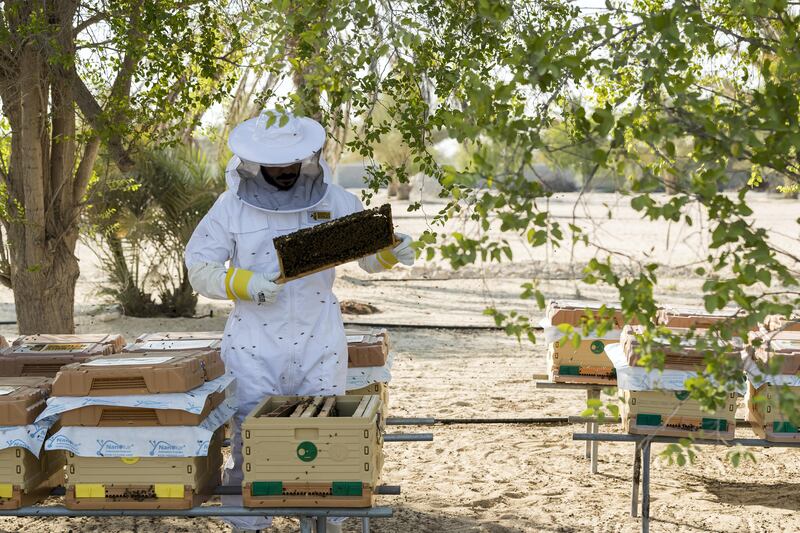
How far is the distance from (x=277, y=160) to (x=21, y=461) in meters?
1.38

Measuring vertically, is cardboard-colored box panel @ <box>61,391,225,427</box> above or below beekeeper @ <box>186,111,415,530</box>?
below

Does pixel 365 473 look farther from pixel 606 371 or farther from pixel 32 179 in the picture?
pixel 32 179

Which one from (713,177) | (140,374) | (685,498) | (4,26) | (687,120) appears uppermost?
(4,26)

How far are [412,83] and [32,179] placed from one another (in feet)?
9.92

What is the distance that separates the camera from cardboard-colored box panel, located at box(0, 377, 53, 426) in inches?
120

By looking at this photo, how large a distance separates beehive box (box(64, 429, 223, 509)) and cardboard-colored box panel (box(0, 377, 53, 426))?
0.67ft

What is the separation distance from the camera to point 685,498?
4.93 meters

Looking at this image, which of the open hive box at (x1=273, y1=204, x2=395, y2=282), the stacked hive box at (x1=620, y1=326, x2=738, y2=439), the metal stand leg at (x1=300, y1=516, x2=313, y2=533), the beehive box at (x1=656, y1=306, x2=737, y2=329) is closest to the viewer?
the metal stand leg at (x1=300, y1=516, x2=313, y2=533)

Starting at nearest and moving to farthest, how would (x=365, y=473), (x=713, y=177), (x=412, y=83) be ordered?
(x=713, y=177) < (x=365, y=473) < (x=412, y=83)

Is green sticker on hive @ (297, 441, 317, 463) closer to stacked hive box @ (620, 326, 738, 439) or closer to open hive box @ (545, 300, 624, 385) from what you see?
stacked hive box @ (620, 326, 738, 439)

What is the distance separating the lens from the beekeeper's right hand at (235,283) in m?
3.31

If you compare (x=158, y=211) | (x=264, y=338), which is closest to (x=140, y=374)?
(x=264, y=338)

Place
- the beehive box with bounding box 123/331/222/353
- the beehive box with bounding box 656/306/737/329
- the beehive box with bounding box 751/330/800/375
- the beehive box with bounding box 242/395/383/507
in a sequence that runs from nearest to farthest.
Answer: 1. the beehive box with bounding box 242/395/383/507
2. the beehive box with bounding box 123/331/222/353
3. the beehive box with bounding box 751/330/800/375
4. the beehive box with bounding box 656/306/737/329

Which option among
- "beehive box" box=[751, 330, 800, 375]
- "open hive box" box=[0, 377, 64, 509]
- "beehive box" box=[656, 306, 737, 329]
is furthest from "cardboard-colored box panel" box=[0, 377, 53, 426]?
"beehive box" box=[656, 306, 737, 329]
